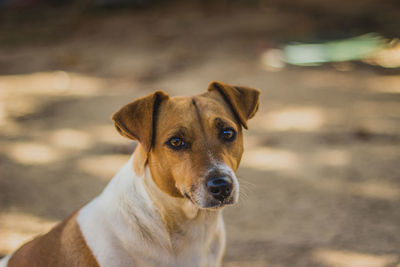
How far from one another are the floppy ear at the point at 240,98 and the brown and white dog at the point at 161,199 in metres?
0.11

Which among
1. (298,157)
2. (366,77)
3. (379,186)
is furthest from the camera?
(366,77)

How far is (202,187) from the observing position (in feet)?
7.91

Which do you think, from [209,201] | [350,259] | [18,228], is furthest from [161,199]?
[18,228]

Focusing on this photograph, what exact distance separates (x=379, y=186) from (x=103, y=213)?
10.6 feet

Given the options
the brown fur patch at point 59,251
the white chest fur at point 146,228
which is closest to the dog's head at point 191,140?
the white chest fur at point 146,228

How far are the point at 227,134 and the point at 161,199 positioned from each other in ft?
2.02

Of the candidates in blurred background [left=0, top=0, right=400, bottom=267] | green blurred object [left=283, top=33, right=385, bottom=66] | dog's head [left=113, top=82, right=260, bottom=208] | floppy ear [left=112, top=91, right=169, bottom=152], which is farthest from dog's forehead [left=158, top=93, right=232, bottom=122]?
green blurred object [left=283, top=33, right=385, bottom=66]

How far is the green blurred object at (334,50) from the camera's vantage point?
7961 mm

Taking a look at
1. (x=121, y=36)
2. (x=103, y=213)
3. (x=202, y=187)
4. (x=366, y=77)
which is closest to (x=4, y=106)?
(x=121, y=36)

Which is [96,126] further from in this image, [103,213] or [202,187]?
[202,187]

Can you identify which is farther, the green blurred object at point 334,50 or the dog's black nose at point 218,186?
the green blurred object at point 334,50

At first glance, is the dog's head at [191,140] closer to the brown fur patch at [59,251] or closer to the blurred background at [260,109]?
the brown fur patch at [59,251]

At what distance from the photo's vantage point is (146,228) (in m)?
2.55

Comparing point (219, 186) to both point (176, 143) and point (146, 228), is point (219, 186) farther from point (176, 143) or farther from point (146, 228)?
point (146, 228)
